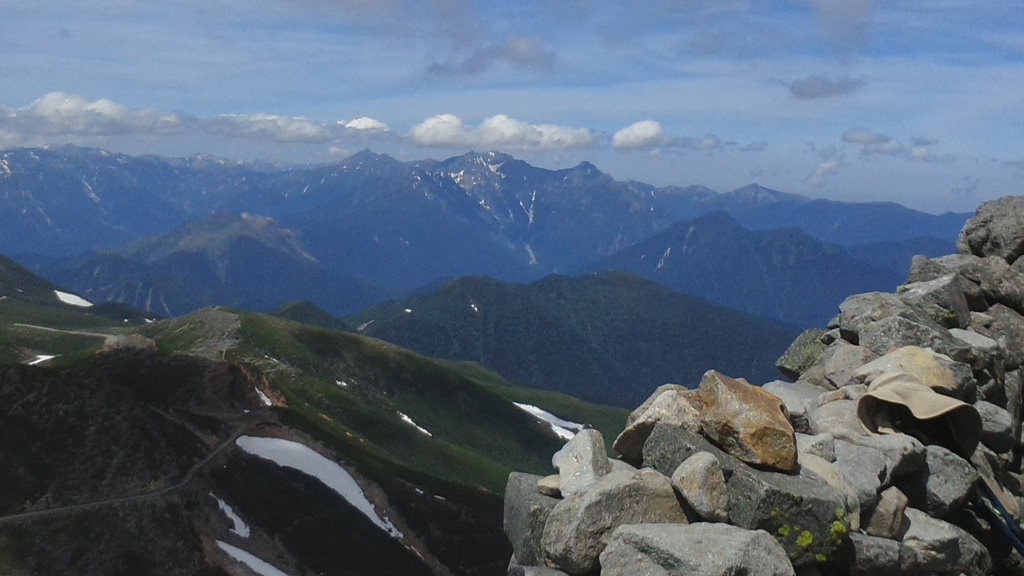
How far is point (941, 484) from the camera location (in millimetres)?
14273

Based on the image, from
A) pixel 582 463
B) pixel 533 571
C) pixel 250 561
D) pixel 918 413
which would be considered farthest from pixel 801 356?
pixel 250 561

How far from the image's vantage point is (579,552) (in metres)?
11.4

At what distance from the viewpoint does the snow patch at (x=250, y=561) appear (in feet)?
332

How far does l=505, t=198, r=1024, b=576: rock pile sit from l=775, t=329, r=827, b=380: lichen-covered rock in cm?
217

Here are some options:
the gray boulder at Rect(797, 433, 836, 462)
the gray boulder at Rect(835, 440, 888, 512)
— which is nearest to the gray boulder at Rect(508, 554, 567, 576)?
the gray boulder at Rect(797, 433, 836, 462)

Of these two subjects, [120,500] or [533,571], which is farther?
[120,500]

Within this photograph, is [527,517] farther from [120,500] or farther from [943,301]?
[120,500]

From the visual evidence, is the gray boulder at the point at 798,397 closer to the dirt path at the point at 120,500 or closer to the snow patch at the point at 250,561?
the snow patch at the point at 250,561

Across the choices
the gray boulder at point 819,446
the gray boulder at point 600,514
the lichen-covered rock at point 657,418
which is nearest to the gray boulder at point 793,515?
the gray boulder at point 600,514

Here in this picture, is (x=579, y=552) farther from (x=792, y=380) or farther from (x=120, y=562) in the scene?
(x=120, y=562)

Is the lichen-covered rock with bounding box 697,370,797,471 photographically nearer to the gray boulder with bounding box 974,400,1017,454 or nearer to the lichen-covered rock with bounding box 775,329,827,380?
the gray boulder with bounding box 974,400,1017,454

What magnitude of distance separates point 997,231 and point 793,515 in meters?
20.8

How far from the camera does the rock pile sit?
11.4 meters

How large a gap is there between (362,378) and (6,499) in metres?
99.6
